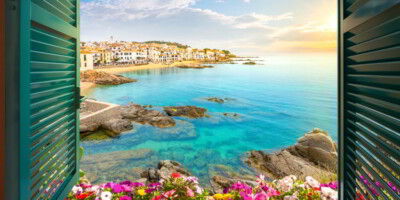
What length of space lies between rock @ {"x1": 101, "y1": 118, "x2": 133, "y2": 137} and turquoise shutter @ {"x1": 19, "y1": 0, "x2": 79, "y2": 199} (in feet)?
22.5

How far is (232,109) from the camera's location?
13.6m

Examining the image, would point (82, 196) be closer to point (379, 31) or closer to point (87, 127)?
point (379, 31)

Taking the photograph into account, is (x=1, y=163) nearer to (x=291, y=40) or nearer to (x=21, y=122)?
(x=21, y=122)

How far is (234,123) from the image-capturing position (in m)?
11.3

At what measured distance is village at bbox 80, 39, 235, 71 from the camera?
29375 millimetres

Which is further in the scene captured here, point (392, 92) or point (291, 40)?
point (291, 40)

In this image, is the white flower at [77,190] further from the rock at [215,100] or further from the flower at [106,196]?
the rock at [215,100]

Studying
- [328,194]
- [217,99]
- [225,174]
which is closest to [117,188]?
[328,194]

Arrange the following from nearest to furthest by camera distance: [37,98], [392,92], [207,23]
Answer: [392,92], [37,98], [207,23]

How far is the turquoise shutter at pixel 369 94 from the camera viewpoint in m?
0.64

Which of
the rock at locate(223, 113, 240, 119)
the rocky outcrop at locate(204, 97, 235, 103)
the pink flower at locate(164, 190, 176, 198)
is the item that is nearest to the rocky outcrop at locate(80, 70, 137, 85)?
the rocky outcrop at locate(204, 97, 235, 103)

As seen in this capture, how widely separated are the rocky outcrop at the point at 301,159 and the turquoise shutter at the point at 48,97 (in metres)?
4.68

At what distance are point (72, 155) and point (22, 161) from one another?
56 cm

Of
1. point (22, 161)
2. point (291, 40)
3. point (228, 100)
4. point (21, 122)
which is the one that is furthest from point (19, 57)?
point (291, 40)
